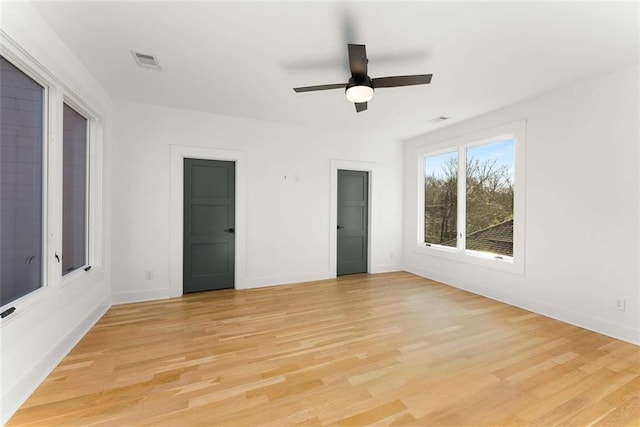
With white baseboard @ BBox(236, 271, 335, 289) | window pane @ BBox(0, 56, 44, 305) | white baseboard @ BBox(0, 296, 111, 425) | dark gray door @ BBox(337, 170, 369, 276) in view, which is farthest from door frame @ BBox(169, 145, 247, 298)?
dark gray door @ BBox(337, 170, 369, 276)

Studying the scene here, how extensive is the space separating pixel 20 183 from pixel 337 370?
9.23ft

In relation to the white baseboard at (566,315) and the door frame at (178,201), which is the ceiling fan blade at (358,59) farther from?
the white baseboard at (566,315)

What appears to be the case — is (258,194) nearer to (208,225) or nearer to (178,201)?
(208,225)

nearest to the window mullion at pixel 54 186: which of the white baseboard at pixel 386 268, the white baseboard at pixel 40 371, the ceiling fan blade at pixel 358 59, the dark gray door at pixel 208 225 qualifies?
the white baseboard at pixel 40 371

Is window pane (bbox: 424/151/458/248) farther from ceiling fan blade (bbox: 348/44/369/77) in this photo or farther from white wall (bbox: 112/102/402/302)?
ceiling fan blade (bbox: 348/44/369/77)

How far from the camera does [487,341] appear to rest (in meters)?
2.78

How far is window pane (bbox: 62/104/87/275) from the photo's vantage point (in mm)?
2773

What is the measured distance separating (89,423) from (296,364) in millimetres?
1365

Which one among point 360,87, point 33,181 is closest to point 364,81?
point 360,87

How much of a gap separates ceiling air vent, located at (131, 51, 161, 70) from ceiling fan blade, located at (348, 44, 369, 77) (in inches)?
77.0

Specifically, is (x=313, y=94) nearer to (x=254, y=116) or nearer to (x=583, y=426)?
(x=254, y=116)

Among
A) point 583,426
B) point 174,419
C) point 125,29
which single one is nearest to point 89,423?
point 174,419

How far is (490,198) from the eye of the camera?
14.1 feet

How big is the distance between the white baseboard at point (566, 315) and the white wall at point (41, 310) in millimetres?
5030
